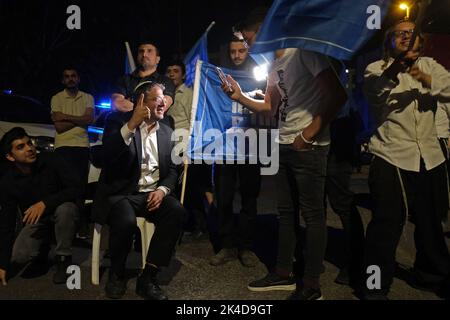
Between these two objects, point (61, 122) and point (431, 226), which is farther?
point (61, 122)

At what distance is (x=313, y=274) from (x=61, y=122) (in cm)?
355

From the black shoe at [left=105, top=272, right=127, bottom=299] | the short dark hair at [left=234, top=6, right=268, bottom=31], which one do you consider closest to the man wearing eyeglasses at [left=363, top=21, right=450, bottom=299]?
the short dark hair at [left=234, top=6, right=268, bottom=31]

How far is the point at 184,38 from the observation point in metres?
27.2

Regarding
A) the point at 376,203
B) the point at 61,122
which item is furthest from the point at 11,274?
the point at 376,203

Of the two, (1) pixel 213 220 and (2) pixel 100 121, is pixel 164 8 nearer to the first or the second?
(2) pixel 100 121

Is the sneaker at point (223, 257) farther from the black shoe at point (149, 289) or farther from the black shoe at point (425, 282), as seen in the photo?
the black shoe at point (425, 282)

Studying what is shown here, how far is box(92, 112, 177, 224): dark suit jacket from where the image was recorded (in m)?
3.78

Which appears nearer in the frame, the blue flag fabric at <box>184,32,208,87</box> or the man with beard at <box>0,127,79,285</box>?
the man with beard at <box>0,127,79,285</box>

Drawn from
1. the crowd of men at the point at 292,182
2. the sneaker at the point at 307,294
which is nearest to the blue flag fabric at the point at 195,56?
the crowd of men at the point at 292,182

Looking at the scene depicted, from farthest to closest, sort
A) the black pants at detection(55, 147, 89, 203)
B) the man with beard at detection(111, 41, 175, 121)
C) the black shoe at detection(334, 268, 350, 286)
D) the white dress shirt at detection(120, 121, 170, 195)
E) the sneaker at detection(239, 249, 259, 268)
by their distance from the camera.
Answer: the black pants at detection(55, 147, 89, 203) → the man with beard at detection(111, 41, 175, 121) → the sneaker at detection(239, 249, 259, 268) → the white dress shirt at detection(120, 121, 170, 195) → the black shoe at detection(334, 268, 350, 286)

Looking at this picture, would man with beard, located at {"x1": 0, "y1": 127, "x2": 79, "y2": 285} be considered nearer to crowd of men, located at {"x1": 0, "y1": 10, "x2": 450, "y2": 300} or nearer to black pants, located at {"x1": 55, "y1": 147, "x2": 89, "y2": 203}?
crowd of men, located at {"x1": 0, "y1": 10, "x2": 450, "y2": 300}

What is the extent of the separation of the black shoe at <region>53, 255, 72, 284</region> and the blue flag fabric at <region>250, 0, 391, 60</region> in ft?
8.07

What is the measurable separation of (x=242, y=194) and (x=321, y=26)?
1.92 meters

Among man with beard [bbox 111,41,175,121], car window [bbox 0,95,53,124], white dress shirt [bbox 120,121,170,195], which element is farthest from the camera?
car window [bbox 0,95,53,124]
